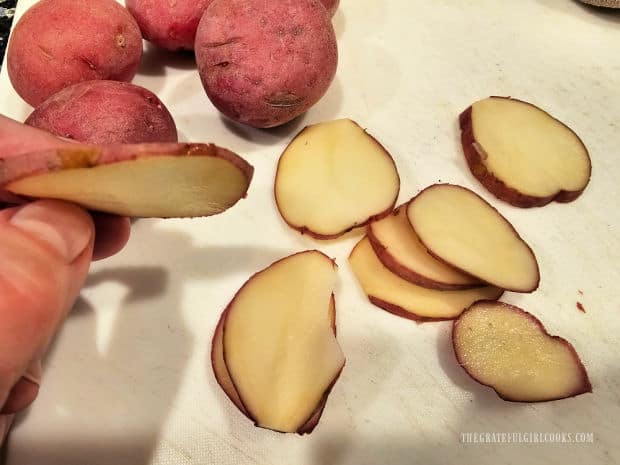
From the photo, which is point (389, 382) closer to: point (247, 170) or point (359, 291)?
point (359, 291)

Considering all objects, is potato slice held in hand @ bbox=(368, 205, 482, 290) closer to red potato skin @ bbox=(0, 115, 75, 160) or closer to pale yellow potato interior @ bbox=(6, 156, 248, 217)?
pale yellow potato interior @ bbox=(6, 156, 248, 217)

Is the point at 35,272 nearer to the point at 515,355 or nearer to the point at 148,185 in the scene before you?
the point at 148,185

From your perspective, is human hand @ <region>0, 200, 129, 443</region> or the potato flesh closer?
human hand @ <region>0, 200, 129, 443</region>

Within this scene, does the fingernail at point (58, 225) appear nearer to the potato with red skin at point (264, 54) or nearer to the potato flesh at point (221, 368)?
the potato flesh at point (221, 368)

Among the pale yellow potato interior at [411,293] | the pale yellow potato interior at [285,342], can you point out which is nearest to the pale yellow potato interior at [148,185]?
the pale yellow potato interior at [285,342]

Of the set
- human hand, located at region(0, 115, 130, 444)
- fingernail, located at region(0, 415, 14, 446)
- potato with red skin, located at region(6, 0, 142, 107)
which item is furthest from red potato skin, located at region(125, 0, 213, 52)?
fingernail, located at region(0, 415, 14, 446)
